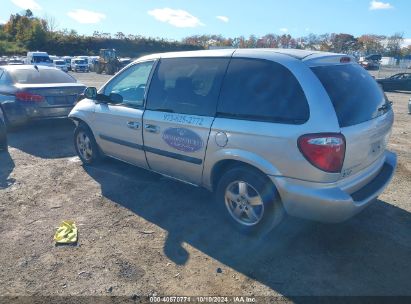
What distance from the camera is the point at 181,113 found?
3918 mm

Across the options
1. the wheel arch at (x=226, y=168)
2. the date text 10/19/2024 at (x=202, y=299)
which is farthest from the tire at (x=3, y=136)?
the date text 10/19/2024 at (x=202, y=299)

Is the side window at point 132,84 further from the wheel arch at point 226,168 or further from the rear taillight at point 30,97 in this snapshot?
the rear taillight at point 30,97

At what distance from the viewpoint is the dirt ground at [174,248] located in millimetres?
2916

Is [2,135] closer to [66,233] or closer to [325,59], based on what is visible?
[66,233]

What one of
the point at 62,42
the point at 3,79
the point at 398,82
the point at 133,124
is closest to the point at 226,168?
the point at 133,124

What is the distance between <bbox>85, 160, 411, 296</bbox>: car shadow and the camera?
2.94 m

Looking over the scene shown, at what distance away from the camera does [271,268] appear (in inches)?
123

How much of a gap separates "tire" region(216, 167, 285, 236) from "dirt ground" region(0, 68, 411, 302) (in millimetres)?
162

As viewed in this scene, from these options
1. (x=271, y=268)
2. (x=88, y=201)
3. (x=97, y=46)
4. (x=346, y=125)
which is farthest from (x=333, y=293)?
(x=97, y=46)

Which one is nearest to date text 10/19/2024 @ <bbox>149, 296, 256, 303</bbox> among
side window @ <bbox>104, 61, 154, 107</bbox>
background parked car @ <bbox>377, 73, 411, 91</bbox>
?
side window @ <bbox>104, 61, 154, 107</bbox>

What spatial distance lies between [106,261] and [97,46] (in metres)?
73.3

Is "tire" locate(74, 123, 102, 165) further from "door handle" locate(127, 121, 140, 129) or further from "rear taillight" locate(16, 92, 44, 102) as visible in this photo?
"rear taillight" locate(16, 92, 44, 102)

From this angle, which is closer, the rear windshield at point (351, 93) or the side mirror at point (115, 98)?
the rear windshield at point (351, 93)

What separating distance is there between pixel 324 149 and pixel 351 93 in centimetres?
73
